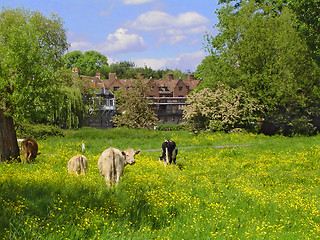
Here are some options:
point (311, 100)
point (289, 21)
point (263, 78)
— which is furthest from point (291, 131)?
point (289, 21)

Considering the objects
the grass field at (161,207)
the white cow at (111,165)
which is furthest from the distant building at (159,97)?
the white cow at (111,165)

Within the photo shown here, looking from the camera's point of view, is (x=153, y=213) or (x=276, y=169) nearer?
(x=153, y=213)

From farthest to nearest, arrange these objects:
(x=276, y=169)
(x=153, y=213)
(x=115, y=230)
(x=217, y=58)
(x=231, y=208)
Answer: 1. (x=217, y=58)
2. (x=276, y=169)
3. (x=231, y=208)
4. (x=153, y=213)
5. (x=115, y=230)

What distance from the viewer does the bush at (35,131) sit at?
35812mm

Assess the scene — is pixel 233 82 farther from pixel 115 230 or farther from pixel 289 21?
pixel 115 230

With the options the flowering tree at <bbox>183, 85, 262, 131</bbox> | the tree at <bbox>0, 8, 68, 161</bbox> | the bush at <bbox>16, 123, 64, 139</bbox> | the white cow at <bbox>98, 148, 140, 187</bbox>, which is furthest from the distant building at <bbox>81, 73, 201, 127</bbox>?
the white cow at <bbox>98, 148, 140, 187</bbox>

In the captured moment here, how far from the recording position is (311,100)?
38500 millimetres

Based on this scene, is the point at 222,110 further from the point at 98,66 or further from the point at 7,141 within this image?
the point at 98,66

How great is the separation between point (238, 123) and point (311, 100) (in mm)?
8298

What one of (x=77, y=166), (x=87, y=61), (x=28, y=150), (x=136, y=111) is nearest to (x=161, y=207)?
(x=77, y=166)

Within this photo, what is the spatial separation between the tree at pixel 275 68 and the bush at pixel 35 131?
20.6m

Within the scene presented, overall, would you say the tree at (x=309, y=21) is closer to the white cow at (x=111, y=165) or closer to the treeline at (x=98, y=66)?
the white cow at (x=111, y=165)

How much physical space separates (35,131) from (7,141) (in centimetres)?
1710

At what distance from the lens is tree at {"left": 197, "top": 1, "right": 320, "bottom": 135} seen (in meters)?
37.8
